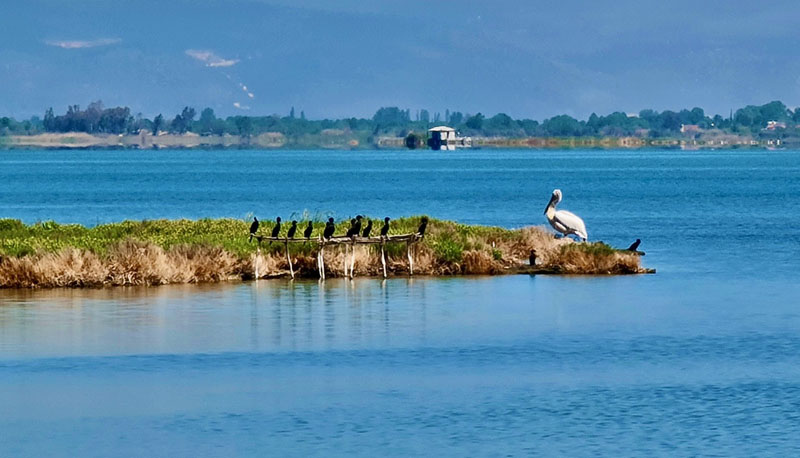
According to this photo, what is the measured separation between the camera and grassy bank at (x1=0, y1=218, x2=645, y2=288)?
39031mm

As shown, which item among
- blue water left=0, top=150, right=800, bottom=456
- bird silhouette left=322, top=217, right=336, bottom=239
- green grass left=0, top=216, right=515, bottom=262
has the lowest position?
blue water left=0, top=150, right=800, bottom=456

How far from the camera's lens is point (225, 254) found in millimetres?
40844

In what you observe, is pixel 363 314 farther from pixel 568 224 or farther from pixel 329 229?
pixel 568 224

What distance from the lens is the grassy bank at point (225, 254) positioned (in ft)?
128

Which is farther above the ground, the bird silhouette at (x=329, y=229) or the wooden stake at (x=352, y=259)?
the bird silhouette at (x=329, y=229)

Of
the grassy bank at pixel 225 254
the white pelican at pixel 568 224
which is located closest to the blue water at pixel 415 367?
the grassy bank at pixel 225 254

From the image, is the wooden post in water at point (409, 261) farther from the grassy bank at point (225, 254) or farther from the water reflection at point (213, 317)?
the water reflection at point (213, 317)

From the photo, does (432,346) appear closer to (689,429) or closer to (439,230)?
(689,429)

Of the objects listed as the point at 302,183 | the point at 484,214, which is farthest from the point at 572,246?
the point at 302,183

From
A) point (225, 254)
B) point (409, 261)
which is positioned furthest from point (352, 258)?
point (225, 254)

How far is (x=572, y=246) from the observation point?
4406cm

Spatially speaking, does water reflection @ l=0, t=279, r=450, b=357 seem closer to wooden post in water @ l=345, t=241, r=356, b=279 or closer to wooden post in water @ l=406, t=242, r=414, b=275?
→ wooden post in water @ l=345, t=241, r=356, b=279

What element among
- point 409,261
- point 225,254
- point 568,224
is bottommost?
point 409,261

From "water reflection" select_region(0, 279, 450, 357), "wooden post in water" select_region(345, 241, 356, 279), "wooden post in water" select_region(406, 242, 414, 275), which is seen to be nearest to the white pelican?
"wooden post in water" select_region(406, 242, 414, 275)
